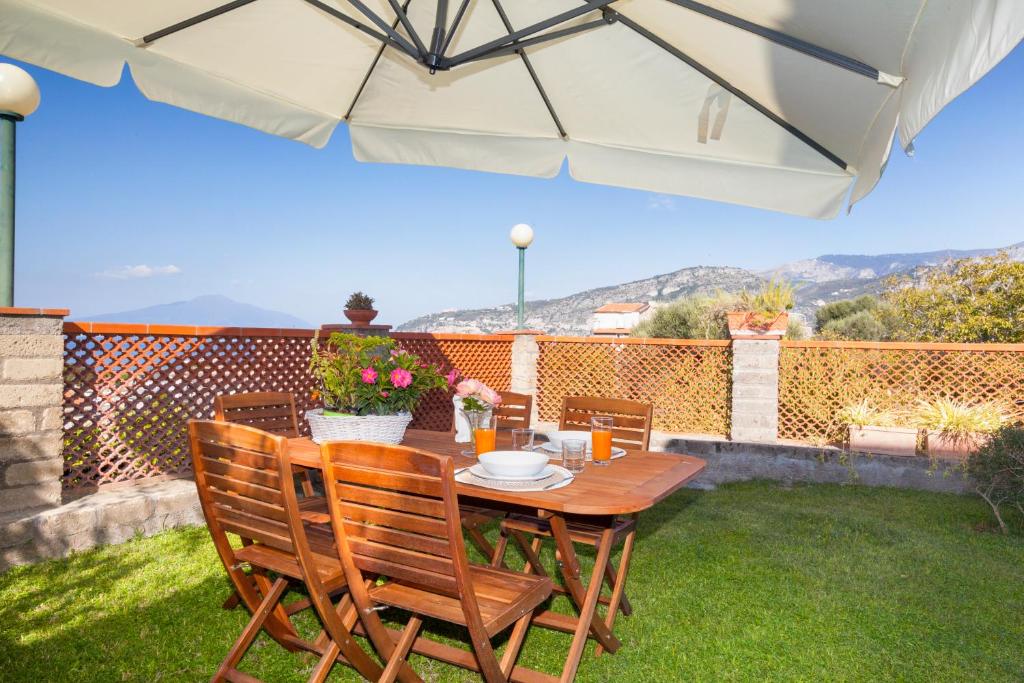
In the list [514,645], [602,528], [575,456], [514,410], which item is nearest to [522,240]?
[514,410]

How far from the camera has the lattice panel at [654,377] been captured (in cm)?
641

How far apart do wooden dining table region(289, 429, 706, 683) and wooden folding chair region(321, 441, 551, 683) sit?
0.23 meters

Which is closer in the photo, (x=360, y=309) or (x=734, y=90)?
(x=734, y=90)

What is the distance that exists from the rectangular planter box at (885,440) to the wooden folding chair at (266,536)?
496 cm

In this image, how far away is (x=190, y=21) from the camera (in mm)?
2838

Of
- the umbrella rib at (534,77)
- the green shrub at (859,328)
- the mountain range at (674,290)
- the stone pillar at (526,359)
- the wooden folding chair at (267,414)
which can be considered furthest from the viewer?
the mountain range at (674,290)

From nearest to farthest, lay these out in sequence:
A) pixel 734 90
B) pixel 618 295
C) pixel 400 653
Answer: pixel 400 653 < pixel 734 90 < pixel 618 295

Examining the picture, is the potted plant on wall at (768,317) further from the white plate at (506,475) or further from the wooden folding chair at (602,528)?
the white plate at (506,475)

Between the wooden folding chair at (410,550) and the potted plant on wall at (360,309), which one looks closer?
the wooden folding chair at (410,550)

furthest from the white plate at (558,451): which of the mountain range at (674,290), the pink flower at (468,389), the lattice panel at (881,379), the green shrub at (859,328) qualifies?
the mountain range at (674,290)

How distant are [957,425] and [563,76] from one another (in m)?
4.50

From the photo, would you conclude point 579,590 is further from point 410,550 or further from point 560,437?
point 410,550

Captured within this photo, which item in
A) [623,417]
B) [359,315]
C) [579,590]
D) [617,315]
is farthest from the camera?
[617,315]

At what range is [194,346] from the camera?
434 cm
